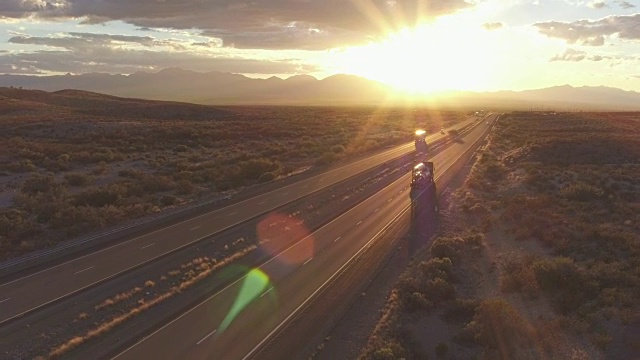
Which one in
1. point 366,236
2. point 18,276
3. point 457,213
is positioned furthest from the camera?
point 457,213

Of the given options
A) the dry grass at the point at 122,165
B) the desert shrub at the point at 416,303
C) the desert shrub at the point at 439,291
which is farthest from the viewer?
the dry grass at the point at 122,165

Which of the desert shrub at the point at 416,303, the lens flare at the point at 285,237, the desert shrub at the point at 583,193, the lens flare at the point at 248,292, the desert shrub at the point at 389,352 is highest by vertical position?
the desert shrub at the point at 583,193

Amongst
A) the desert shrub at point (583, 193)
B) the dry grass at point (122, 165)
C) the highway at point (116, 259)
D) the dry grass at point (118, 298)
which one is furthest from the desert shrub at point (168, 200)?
the desert shrub at point (583, 193)

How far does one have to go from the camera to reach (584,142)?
64062mm

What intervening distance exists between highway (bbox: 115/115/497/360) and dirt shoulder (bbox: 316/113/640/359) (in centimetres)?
241

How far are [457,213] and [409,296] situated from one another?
55.5 ft

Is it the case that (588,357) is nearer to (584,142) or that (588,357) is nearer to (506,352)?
(506,352)

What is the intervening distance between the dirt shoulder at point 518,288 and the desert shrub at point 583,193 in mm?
69

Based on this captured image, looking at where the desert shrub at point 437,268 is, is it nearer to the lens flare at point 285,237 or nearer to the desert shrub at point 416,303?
the desert shrub at point 416,303

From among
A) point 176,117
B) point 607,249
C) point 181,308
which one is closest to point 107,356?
point 181,308

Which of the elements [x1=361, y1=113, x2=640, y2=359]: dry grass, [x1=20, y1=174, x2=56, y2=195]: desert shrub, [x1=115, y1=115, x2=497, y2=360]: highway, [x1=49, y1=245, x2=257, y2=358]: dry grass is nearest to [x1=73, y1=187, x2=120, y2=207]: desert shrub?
[x1=20, y1=174, x2=56, y2=195]: desert shrub

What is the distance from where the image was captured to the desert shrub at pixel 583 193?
116 ft

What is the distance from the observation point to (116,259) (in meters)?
26.1

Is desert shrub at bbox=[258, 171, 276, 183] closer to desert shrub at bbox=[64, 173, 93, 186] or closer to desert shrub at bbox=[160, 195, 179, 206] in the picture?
desert shrub at bbox=[160, 195, 179, 206]
